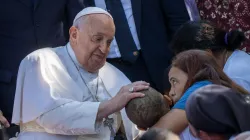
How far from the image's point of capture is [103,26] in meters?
5.07

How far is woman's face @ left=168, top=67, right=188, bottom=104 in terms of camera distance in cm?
451

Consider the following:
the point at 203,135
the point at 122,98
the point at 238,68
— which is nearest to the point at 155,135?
the point at 203,135

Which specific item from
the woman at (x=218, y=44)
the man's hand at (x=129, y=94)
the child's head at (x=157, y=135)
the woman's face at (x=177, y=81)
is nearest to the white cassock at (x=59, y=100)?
the man's hand at (x=129, y=94)

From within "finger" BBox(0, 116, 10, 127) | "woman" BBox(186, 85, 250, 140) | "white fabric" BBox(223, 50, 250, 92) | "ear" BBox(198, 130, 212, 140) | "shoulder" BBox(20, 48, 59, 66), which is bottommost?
"white fabric" BBox(223, 50, 250, 92)

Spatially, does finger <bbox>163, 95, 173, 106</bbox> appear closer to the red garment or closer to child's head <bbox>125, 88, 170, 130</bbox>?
child's head <bbox>125, 88, 170, 130</bbox>

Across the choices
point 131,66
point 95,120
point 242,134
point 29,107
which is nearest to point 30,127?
point 29,107

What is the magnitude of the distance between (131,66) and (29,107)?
1.38m

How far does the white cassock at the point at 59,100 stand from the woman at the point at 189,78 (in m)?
0.59

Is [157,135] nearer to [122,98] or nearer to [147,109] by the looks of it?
[147,109]

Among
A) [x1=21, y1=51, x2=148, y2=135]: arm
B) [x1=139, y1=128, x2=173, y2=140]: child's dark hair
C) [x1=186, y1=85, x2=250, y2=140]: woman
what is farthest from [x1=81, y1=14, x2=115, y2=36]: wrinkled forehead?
[x1=186, y1=85, x2=250, y2=140]: woman

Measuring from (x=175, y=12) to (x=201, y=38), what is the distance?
1182 millimetres

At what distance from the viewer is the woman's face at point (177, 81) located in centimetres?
451

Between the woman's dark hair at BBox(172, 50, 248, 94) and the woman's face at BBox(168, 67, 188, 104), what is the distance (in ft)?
0.13

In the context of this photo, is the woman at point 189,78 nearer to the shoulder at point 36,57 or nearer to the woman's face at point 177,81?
the woman's face at point 177,81
